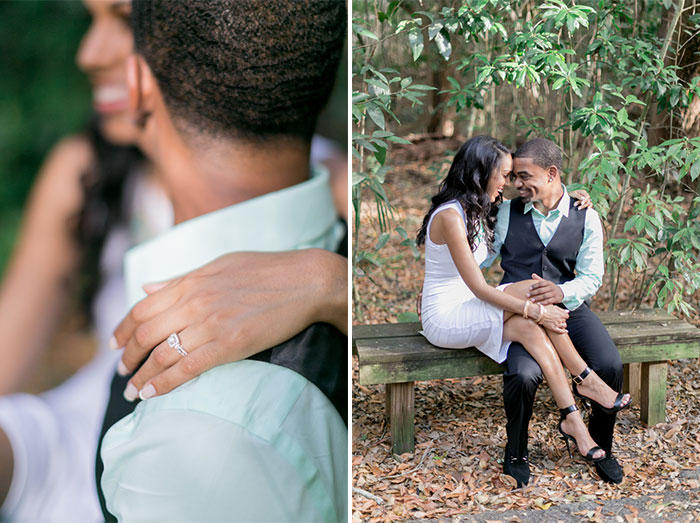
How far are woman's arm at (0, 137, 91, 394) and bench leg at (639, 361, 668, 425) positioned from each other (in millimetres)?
2690

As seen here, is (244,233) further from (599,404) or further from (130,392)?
(599,404)

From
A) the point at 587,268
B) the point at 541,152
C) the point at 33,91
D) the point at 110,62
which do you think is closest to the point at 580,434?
the point at 587,268

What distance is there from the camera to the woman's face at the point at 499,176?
9.77 ft

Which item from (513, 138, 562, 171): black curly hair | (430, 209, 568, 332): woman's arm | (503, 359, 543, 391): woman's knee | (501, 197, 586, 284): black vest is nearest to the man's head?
(513, 138, 562, 171): black curly hair

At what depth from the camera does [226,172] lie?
6.48ft

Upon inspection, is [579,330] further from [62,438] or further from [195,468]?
[62,438]

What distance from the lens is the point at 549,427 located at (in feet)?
11.2

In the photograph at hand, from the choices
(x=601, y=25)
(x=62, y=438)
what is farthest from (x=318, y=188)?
(x=601, y=25)

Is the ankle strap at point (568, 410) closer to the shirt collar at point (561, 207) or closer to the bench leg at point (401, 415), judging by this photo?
the bench leg at point (401, 415)

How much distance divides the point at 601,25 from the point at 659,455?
2201 mm

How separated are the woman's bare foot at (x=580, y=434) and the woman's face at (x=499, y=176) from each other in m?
0.98

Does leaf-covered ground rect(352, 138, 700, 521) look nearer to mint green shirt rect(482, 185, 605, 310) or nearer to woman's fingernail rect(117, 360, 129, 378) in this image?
mint green shirt rect(482, 185, 605, 310)

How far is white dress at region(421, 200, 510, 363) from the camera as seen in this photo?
119 inches

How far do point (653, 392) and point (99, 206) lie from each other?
272cm
